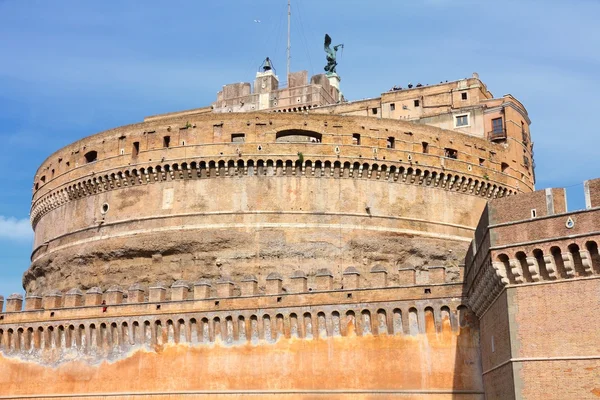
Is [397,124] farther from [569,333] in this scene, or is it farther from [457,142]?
[569,333]

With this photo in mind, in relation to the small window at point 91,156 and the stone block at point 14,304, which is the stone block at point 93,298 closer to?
the stone block at point 14,304

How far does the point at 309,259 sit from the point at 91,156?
411 inches

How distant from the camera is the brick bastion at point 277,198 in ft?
86.9

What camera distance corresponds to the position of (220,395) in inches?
787

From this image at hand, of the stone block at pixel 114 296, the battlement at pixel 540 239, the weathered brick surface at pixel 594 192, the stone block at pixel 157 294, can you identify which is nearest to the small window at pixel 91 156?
the stone block at pixel 114 296

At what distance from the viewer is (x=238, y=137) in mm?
27578

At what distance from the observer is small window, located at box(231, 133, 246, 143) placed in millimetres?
27438

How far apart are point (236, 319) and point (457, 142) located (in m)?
12.7

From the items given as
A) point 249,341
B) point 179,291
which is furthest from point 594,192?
point 179,291

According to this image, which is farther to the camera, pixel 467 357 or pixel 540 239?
pixel 467 357

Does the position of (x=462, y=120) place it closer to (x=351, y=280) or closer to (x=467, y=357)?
(x=351, y=280)

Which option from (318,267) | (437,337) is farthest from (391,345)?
(318,267)

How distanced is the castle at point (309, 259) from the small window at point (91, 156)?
17cm

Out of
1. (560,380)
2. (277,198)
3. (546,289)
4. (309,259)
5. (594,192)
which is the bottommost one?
(560,380)
